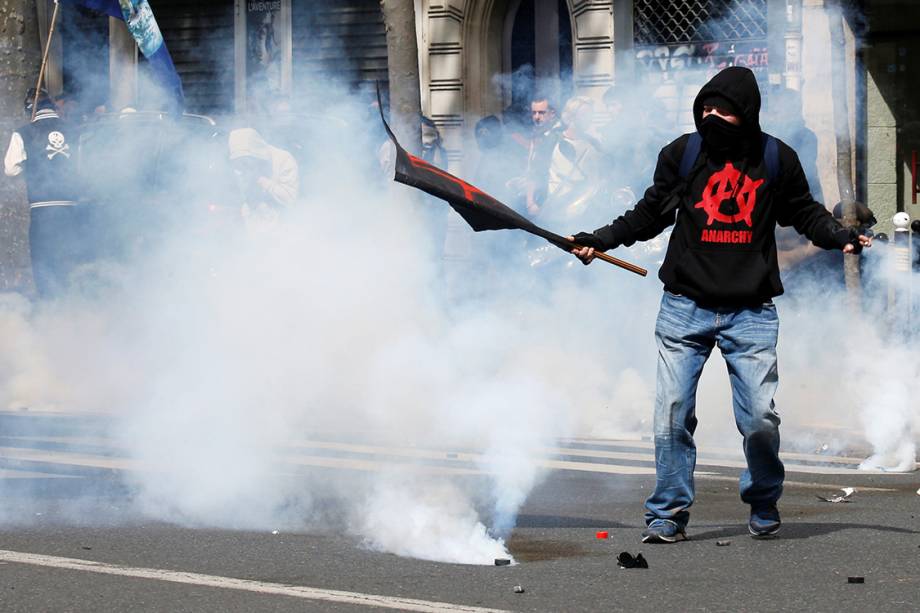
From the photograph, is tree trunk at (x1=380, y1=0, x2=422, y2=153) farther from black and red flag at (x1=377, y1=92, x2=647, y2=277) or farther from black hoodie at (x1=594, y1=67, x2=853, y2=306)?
black hoodie at (x1=594, y1=67, x2=853, y2=306)

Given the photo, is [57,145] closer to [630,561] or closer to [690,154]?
[690,154]

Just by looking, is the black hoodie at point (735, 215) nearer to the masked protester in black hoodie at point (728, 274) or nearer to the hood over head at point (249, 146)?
the masked protester in black hoodie at point (728, 274)

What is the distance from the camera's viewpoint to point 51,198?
40.0ft

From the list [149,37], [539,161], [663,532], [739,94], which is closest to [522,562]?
[663,532]

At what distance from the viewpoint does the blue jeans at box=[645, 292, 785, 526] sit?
587 centimetres

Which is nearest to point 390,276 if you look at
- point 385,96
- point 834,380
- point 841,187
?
point 834,380

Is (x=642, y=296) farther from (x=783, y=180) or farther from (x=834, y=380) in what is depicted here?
(x=783, y=180)

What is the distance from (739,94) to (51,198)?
7.48m

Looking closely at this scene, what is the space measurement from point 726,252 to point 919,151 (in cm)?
921

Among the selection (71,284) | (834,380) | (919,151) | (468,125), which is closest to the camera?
(834,380)

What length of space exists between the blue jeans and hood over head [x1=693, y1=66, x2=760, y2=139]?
25.2 inches

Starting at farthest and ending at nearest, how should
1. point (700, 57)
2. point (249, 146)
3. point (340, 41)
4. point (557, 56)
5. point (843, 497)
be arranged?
1. point (340, 41)
2. point (557, 56)
3. point (700, 57)
4. point (249, 146)
5. point (843, 497)

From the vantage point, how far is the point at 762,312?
5895 millimetres

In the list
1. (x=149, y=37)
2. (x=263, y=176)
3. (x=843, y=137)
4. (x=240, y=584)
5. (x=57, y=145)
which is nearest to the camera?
(x=240, y=584)
